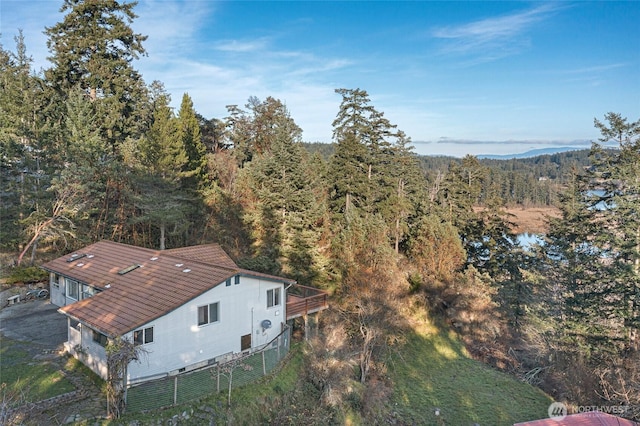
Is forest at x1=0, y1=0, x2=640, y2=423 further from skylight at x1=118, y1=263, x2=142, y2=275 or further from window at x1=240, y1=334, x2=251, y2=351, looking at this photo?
skylight at x1=118, y1=263, x2=142, y2=275

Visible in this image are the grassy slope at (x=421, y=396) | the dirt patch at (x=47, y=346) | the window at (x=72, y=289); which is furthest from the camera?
the window at (x=72, y=289)

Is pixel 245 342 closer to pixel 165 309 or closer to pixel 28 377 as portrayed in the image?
pixel 165 309

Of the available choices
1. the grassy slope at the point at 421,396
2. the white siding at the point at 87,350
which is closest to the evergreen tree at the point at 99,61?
the white siding at the point at 87,350

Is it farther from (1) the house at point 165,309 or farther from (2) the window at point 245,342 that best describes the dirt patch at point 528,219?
(2) the window at point 245,342

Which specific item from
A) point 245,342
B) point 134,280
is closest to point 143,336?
point 134,280

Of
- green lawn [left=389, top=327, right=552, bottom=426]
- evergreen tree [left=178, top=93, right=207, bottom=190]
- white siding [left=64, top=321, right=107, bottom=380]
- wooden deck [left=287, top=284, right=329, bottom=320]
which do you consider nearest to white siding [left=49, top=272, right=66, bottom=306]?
white siding [left=64, top=321, right=107, bottom=380]

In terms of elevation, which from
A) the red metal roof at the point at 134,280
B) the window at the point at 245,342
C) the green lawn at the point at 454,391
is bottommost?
the green lawn at the point at 454,391

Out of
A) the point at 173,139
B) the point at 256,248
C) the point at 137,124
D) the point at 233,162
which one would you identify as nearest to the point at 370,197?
the point at 256,248
